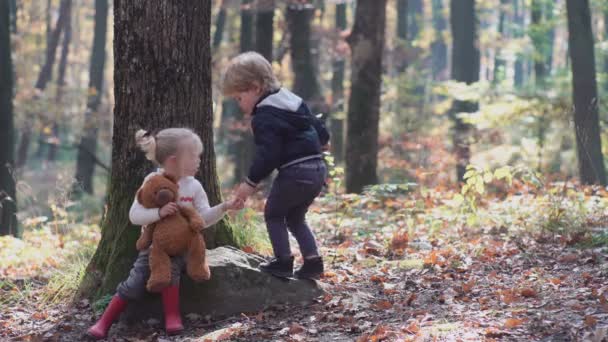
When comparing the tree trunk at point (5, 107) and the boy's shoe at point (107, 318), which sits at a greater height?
the tree trunk at point (5, 107)

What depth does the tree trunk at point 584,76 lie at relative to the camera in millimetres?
12172

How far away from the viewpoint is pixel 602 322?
4.23m

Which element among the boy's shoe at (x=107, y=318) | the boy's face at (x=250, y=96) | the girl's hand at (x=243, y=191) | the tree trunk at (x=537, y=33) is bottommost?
the boy's shoe at (x=107, y=318)

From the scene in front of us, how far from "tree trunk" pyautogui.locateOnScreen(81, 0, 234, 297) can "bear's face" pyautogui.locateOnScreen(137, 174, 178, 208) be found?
2.59 ft

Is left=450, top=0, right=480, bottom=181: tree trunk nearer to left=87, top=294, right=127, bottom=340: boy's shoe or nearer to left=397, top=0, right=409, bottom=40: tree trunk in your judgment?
left=397, top=0, right=409, bottom=40: tree trunk

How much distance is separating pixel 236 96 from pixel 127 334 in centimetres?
192

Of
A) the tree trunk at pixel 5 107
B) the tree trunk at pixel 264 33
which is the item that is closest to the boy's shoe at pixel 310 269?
the tree trunk at pixel 5 107

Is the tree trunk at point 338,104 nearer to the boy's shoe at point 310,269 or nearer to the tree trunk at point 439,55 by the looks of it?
the boy's shoe at point 310,269

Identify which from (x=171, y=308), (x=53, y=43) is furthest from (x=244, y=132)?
(x=171, y=308)

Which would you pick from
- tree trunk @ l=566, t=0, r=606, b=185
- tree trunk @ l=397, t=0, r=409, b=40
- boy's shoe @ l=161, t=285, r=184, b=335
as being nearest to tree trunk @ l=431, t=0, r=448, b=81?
tree trunk @ l=397, t=0, r=409, b=40

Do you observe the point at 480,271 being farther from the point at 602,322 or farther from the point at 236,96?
the point at 236,96

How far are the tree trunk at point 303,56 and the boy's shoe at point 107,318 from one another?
41.5 ft

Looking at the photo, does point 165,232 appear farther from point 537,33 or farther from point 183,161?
point 537,33

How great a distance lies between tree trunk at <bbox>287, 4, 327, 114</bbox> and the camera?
17.4 metres
